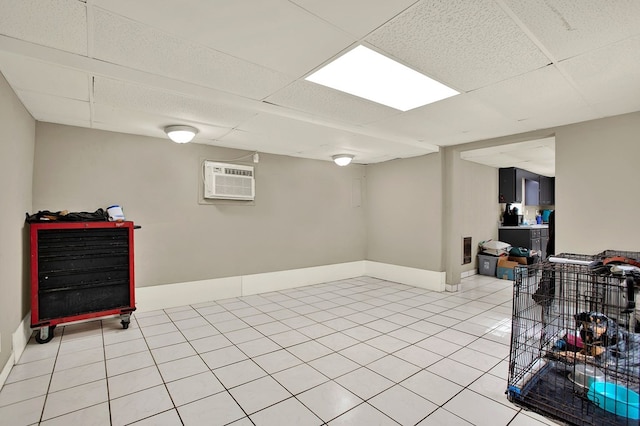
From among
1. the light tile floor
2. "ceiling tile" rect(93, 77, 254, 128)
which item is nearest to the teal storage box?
the light tile floor

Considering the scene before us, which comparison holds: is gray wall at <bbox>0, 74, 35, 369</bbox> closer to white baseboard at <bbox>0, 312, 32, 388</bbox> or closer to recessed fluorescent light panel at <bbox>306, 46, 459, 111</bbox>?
white baseboard at <bbox>0, 312, 32, 388</bbox>

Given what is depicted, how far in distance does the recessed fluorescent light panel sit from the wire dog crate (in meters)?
1.74

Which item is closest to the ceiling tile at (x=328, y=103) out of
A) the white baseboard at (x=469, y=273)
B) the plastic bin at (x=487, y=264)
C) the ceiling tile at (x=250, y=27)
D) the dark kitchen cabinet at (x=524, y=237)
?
the ceiling tile at (x=250, y=27)

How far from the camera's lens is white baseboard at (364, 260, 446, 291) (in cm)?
531

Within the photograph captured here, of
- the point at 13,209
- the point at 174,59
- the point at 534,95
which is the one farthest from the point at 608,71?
the point at 13,209

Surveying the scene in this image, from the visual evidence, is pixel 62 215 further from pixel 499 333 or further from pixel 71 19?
pixel 499 333

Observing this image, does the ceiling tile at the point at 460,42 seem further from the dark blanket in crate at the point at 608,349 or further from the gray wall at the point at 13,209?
the gray wall at the point at 13,209

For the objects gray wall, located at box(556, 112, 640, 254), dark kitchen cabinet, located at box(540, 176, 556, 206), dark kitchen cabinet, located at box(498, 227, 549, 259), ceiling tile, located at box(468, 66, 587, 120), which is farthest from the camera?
dark kitchen cabinet, located at box(540, 176, 556, 206)

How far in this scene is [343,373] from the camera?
2551 millimetres

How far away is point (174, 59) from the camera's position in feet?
7.30

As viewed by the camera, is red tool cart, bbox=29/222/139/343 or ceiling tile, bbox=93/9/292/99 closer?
ceiling tile, bbox=93/9/292/99

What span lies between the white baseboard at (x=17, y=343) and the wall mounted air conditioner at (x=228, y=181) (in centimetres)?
243

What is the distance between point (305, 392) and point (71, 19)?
283 centimetres

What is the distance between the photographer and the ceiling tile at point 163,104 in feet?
8.57
